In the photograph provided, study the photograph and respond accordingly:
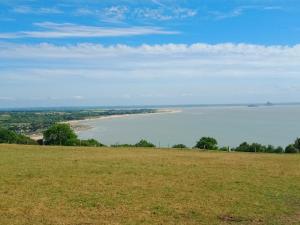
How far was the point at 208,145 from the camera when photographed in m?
51.9

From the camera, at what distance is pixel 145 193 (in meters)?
15.7

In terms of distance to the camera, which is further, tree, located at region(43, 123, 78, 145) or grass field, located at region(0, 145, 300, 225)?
tree, located at region(43, 123, 78, 145)

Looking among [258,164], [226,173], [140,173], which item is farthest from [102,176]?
[258,164]

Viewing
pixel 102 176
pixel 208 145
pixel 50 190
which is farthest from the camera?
pixel 208 145

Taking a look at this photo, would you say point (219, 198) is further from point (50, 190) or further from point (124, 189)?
point (50, 190)

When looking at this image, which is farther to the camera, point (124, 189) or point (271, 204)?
point (124, 189)

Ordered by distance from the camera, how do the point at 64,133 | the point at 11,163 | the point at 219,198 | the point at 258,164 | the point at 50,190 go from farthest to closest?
1. the point at 64,133
2. the point at 258,164
3. the point at 11,163
4. the point at 50,190
5. the point at 219,198

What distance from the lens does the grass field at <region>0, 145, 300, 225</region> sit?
12.2 m

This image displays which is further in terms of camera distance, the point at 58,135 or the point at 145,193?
the point at 58,135

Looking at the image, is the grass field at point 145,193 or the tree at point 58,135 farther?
the tree at point 58,135

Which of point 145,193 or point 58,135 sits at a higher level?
point 145,193

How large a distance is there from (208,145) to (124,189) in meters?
36.6

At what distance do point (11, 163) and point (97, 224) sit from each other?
45.0 feet

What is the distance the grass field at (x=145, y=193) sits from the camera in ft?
40.2
